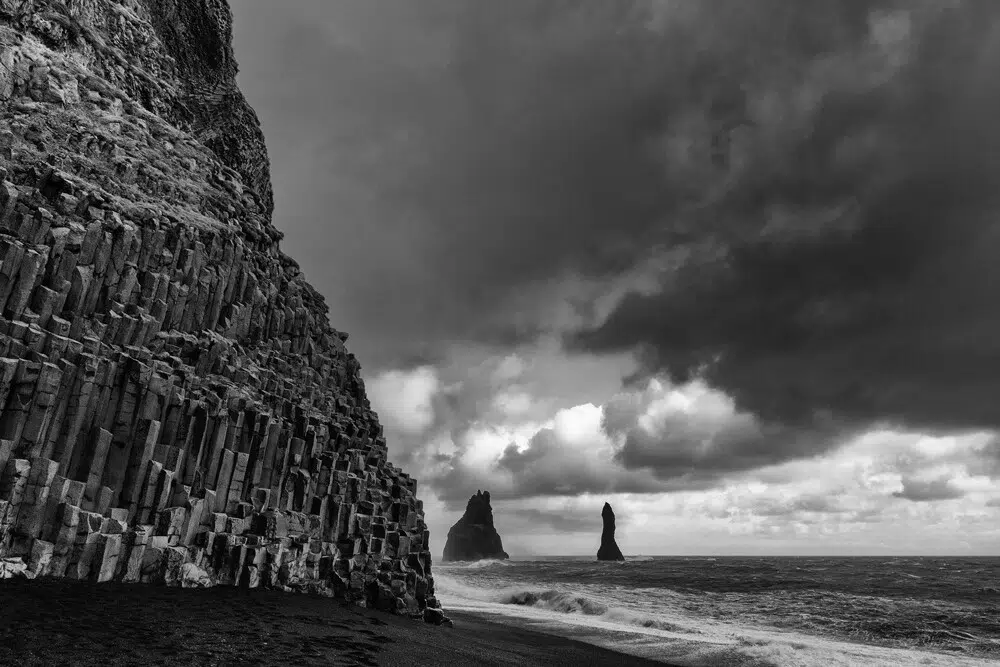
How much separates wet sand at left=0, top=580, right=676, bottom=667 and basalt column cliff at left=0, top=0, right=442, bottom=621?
7.25 ft

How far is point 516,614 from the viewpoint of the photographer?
4756 centimetres

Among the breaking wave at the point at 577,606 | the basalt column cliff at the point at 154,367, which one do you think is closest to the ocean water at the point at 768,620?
the breaking wave at the point at 577,606

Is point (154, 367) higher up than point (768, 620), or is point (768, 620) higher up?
point (154, 367)

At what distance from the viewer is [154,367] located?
86.0 ft

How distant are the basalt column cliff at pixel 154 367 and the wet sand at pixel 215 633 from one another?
7.25 feet

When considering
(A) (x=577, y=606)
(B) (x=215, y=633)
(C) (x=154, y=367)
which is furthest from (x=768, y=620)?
(C) (x=154, y=367)

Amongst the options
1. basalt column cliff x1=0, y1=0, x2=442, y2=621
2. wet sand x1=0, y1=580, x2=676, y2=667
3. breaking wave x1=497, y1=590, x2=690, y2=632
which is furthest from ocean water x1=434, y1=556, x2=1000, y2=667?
basalt column cliff x1=0, y1=0, x2=442, y2=621

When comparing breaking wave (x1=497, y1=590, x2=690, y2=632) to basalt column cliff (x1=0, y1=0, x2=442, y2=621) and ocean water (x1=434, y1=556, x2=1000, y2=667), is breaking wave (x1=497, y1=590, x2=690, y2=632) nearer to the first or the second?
ocean water (x1=434, y1=556, x2=1000, y2=667)

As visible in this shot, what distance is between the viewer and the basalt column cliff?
22453 millimetres

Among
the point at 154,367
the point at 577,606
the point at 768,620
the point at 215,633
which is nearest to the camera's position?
the point at 215,633

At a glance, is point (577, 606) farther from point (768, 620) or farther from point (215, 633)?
point (215, 633)

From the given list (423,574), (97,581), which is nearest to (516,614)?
(423,574)

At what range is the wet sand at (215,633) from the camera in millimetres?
15450

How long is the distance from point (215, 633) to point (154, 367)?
503 inches
